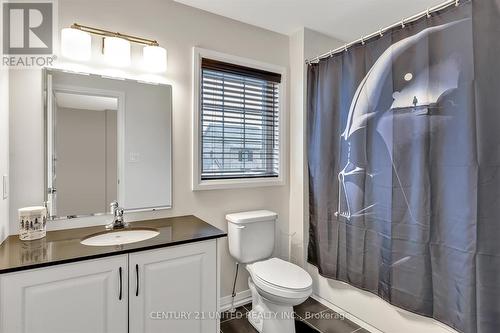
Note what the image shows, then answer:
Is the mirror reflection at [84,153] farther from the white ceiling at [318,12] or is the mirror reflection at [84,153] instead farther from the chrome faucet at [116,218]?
the white ceiling at [318,12]

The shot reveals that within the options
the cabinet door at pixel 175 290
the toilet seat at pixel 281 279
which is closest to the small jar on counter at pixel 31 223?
the cabinet door at pixel 175 290

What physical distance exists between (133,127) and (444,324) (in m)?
2.31

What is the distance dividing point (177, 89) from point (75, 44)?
675 mm

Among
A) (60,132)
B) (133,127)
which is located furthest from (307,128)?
(60,132)

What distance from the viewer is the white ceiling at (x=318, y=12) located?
2.05 m

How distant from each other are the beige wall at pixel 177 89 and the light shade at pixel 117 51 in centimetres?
8

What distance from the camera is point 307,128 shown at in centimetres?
247

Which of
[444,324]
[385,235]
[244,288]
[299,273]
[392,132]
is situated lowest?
[244,288]

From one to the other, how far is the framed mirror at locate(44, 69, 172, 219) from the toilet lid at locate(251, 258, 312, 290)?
83cm

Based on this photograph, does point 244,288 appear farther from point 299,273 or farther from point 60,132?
point 60,132

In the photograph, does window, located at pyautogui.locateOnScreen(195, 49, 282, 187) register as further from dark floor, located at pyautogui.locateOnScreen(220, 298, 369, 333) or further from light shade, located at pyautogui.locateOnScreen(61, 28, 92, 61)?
dark floor, located at pyautogui.locateOnScreen(220, 298, 369, 333)

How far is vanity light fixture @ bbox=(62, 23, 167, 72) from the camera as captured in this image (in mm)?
1720

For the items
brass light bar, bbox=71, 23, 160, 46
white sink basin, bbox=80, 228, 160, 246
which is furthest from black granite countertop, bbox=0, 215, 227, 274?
brass light bar, bbox=71, 23, 160, 46

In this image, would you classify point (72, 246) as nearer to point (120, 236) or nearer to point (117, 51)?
point (120, 236)
